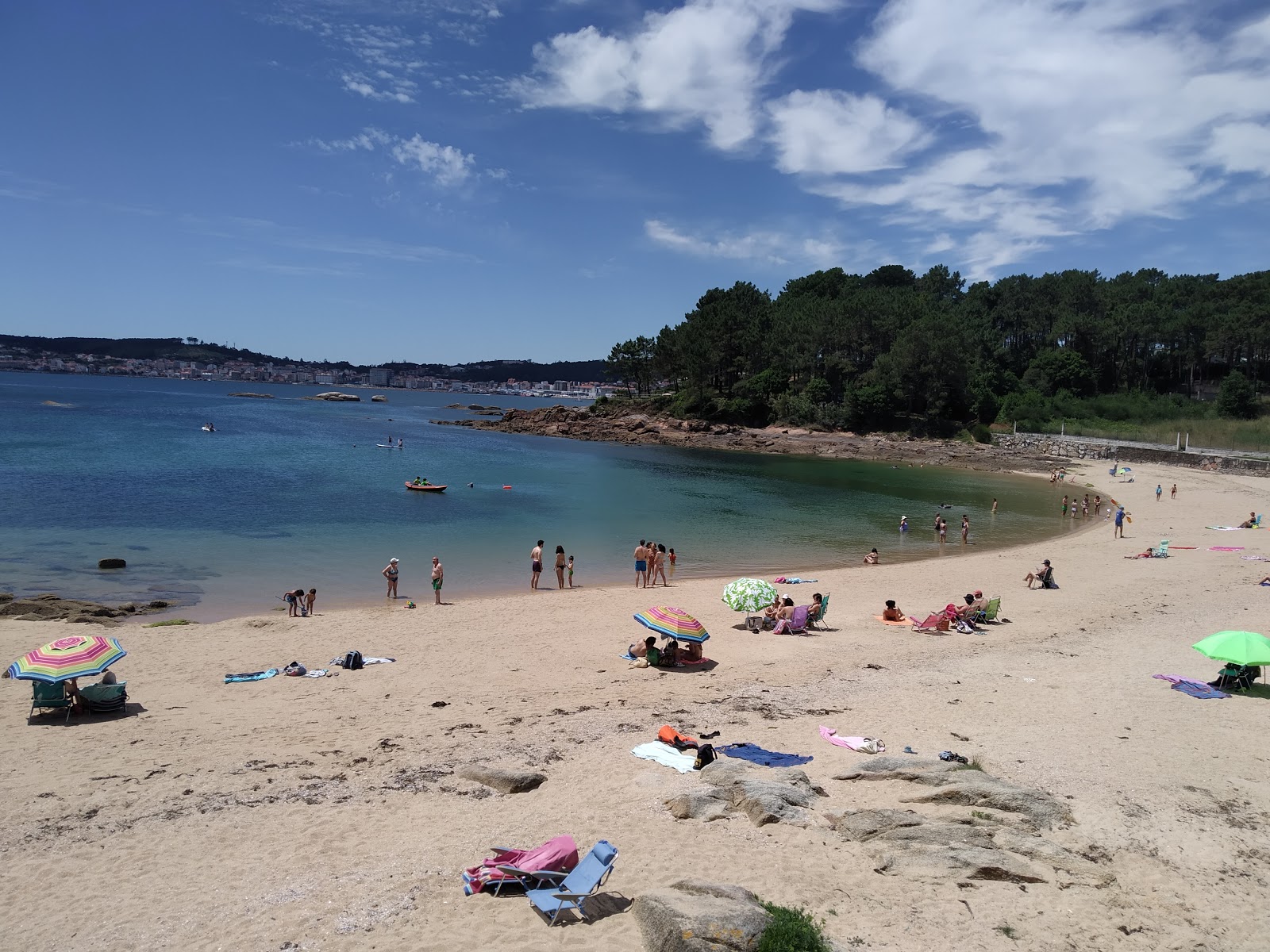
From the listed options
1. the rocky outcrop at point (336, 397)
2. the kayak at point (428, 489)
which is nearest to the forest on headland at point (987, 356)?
the kayak at point (428, 489)

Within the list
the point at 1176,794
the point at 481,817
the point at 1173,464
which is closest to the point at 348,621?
the point at 481,817

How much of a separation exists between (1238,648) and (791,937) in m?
10.4

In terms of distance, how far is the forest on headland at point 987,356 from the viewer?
75125 millimetres

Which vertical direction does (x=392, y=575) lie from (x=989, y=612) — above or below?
below

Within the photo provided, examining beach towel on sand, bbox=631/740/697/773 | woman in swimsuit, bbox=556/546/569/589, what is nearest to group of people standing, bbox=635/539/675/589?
woman in swimsuit, bbox=556/546/569/589

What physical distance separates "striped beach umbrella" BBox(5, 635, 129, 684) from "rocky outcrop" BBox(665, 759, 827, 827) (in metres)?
9.01

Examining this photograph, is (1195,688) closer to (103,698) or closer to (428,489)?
(103,698)

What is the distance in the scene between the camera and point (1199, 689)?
40.4ft

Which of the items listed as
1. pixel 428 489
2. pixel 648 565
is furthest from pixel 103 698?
pixel 428 489

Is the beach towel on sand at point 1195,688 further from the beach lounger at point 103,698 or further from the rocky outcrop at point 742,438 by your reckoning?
the rocky outcrop at point 742,438

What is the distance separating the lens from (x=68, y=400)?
11456 centimetres

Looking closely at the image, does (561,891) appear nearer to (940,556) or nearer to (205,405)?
(940,556)

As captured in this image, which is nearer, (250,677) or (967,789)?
(967,789)

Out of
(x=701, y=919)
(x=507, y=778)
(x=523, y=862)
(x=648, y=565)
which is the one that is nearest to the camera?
(x=701, y=919)
